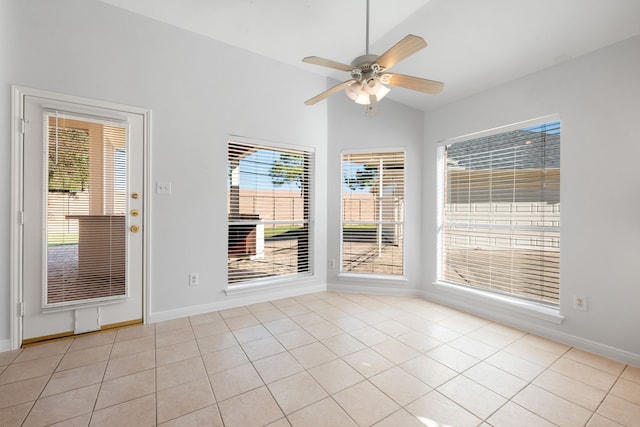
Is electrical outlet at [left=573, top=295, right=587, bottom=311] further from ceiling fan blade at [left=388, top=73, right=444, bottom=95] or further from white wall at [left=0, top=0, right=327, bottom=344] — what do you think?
white wall at [left=0, top=0, right=327, bottom=344]

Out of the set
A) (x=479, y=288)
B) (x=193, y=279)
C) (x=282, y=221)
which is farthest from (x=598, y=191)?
(x=193, y=279)

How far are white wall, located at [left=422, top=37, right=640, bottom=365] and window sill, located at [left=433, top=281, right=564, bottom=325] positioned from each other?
69mm

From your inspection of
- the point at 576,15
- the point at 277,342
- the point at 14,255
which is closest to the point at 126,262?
the point at 14,255

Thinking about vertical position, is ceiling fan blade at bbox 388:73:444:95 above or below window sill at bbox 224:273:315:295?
above

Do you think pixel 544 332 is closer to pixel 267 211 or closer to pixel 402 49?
pixel 402 49

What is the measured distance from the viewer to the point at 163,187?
9.39 feet

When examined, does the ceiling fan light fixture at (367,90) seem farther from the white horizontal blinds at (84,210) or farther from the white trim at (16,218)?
the white trim at (16,218)

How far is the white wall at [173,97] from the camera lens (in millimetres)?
2289

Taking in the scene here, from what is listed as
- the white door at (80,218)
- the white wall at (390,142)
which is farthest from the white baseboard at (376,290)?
the white door at (80,218)

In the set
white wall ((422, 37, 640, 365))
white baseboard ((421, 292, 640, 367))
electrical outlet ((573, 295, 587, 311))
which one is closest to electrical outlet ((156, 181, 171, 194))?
white baseboard ((421, 292, 640, 367))

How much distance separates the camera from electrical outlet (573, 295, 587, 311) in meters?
2.40

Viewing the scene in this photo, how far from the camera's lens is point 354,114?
12.7ft

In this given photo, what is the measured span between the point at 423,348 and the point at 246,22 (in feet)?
11.7

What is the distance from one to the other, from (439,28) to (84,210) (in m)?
3.68
